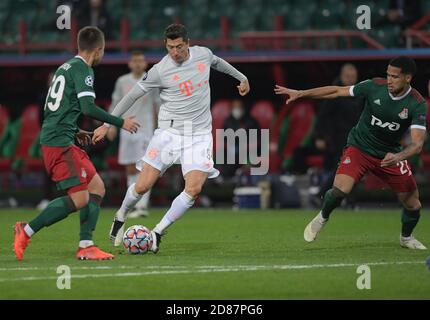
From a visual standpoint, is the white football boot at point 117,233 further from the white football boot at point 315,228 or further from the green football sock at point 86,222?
the white football boot at point 315,228

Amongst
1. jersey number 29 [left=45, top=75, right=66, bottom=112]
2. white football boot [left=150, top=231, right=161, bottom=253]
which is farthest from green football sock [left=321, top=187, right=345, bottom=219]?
jersey number 29 [left=45, top=75, right=66, bottom=112]

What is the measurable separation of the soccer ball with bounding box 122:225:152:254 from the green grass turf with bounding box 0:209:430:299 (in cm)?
17

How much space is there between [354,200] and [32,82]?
24.0ft

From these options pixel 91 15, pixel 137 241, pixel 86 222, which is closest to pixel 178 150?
pixel 137 241

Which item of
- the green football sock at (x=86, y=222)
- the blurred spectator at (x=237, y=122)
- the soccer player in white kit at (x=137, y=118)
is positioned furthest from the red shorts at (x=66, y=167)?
the blurred spectator at (x=237, y=122)

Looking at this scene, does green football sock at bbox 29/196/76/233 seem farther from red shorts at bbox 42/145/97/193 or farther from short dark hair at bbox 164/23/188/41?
short dark hair at bbox 164/23/188/41

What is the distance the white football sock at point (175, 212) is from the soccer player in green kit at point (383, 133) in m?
1.48

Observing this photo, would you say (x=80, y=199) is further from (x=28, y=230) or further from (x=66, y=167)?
(x=28, y=230)

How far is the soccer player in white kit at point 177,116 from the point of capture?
11.8 m

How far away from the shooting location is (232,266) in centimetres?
994

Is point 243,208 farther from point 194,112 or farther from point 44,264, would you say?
point 44,264

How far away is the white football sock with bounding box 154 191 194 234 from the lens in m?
11.3
